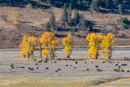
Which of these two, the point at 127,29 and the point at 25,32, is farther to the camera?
the point at 127,29

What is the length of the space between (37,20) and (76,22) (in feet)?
67.3

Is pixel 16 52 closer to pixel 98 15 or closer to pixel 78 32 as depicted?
pixel 78 32

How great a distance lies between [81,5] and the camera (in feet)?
602

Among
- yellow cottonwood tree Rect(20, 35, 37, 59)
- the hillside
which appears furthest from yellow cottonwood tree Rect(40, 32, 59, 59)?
the hillside

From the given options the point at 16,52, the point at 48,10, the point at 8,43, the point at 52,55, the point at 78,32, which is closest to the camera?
the point at 52,55

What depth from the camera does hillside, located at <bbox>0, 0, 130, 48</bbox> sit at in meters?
146

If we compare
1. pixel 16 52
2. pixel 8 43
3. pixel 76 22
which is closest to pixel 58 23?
pixel 76 22

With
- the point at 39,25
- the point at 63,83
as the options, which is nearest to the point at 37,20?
the point at 39,25

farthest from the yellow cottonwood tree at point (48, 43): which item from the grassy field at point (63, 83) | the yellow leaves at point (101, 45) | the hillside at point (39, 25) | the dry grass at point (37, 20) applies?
the grassy field at point (63, 83)

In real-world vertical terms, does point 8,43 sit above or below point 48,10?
below

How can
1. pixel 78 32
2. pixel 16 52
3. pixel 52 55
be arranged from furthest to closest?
1. pixel 78 32
2. pixel 16 52
3. pixel 52 55

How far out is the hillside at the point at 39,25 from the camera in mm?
146125

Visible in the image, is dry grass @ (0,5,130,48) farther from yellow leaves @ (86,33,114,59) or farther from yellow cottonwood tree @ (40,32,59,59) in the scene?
yellow cottonwood tree @ (40,32,59,59)

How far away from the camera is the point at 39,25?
15825 cm
